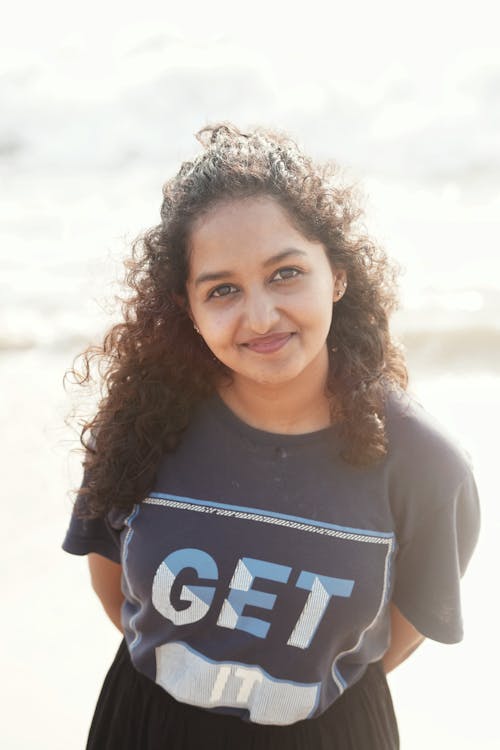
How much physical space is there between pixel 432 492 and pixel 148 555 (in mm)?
588

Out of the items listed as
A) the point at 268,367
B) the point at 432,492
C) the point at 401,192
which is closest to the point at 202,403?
the point at 268,367

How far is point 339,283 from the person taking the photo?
1770mm

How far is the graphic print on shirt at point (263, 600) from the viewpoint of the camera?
153cm

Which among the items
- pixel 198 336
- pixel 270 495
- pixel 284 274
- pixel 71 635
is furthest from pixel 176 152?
pixel 270 495

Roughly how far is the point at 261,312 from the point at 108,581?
874 millimetres

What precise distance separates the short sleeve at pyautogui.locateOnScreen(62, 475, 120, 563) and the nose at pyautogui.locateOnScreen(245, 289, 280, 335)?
617mm

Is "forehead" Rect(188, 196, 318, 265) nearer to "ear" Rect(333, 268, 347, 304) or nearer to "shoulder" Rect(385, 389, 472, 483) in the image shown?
"ear" Rect(333, 268, 347, 304)

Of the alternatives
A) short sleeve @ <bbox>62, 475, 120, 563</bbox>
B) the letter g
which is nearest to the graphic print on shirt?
the letter g

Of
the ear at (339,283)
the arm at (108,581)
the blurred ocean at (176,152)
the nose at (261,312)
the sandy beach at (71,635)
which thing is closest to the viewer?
the nose at (261,312)

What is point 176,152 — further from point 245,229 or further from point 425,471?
point 425,471

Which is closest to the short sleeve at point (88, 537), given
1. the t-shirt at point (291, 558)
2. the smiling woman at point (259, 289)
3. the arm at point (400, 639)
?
the t-shirt at point (291, 558)

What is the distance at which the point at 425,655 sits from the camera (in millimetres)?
3004

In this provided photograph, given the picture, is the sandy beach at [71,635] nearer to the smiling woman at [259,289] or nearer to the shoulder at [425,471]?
the smiling woman at [259,289]

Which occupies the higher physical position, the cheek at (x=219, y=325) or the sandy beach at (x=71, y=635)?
the cheek at (x=219, y=325)
